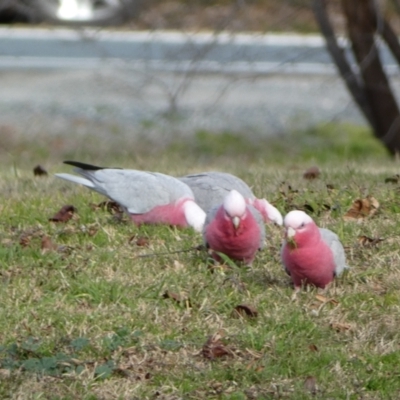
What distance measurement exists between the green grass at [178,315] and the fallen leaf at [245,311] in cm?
2

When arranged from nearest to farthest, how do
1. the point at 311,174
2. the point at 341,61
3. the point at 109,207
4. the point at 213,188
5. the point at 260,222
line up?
the point at 260,222
the point at 213,188
the point at 109,207
the point at 311,174
the point at 341,61

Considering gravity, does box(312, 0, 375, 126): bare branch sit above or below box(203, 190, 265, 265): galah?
below

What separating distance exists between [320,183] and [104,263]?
212 cm

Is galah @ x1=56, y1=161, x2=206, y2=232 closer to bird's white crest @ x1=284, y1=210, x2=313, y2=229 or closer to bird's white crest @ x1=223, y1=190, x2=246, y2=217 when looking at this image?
bird's white crest @ x1=223, y1=190, x2=246, y2=217

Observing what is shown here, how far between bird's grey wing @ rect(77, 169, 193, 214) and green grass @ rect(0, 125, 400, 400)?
0.45 ft

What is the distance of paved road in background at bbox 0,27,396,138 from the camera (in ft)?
38.9

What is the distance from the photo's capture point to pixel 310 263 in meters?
4.11

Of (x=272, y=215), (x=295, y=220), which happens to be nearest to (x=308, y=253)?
(x=295, y=220)

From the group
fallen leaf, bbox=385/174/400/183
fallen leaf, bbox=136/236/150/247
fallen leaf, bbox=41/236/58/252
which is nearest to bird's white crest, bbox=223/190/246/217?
fallen leaf, bbox=136/236/150/247

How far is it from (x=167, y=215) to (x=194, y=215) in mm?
161

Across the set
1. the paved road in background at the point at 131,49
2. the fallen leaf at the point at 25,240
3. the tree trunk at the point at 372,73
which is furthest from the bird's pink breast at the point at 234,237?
the paved road in background at the point at 131,49

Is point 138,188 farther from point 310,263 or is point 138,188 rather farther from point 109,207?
point 310,263

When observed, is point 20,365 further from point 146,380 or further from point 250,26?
point 250,26

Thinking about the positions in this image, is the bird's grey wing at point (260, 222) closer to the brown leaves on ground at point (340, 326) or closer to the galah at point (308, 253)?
the galah at point (308, 253)
